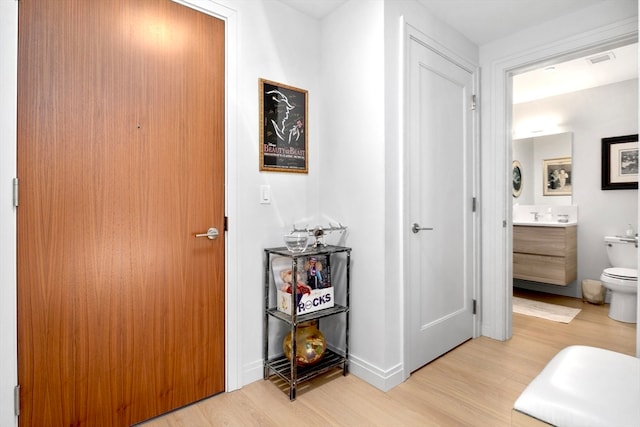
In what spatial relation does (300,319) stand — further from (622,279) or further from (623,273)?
(623,273)

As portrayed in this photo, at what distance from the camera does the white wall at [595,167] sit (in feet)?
11.8

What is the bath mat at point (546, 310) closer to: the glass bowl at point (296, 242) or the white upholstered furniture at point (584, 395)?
the white upholstered furniture at point (584, 395)

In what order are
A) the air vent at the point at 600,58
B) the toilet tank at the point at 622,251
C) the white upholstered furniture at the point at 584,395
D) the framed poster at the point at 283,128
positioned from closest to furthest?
1. the white upholstered furniture at the point at 584,395
2. the framed poster at the point at 283,128
3. the air vent at the point at 600,58
4. the toilet tank at the point at 622,251

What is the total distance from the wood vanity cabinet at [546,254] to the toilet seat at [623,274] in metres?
0.41

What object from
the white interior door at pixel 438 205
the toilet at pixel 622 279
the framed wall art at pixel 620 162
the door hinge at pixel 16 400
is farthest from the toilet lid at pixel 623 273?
the door hinge at pixel 16 400

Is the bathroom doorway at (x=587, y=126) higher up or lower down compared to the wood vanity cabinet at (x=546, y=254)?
higher up

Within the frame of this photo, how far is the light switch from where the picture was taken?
6.97ft

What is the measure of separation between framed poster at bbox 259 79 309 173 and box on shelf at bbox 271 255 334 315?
0.61 meters

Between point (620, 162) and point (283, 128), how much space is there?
12.2ft

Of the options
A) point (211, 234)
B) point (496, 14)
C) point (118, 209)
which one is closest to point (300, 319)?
point (211, 234)


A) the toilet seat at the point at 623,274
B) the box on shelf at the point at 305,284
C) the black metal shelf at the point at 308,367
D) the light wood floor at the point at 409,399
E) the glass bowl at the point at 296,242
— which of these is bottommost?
the light wood floor at the point at 409,399

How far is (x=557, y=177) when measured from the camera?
4.12 metres

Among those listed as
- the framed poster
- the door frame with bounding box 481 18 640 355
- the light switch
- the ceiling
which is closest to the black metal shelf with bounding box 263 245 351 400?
the light switch

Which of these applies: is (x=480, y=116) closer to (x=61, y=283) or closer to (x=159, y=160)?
(x=159, y=160)
